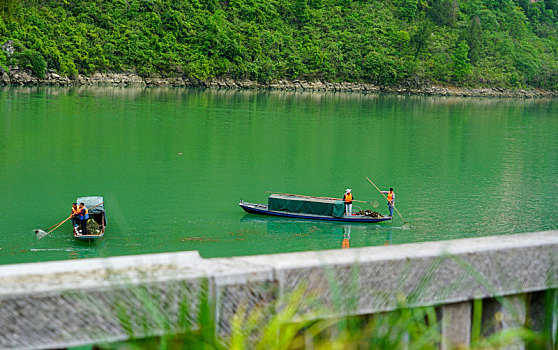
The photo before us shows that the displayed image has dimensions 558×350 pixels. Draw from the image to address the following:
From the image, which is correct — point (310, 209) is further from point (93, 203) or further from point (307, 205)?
point (93, 203)

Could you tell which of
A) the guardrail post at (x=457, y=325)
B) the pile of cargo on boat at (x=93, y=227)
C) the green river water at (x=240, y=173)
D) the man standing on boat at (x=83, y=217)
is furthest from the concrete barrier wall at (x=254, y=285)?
the pile of cargo on boat at (x=93, y=227)

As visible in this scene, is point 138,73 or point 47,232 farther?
point 138,73

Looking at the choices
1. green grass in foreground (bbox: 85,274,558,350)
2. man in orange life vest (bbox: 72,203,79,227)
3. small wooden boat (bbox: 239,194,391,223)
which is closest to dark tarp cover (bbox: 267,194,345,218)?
small wooden boat (bbox: 239,194,391,223)

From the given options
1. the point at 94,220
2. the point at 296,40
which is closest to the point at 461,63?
the point at 296,40

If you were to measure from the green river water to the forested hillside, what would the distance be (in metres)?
32.2

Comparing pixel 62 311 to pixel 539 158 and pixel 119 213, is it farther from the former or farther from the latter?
pixel 539 158

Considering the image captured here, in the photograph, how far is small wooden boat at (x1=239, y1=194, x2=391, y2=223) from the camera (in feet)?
78.7

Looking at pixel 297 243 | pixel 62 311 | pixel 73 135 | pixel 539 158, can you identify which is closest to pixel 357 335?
pixel 62 311

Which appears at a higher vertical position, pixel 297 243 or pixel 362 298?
pixel 362 298

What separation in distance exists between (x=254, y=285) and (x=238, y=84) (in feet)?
367

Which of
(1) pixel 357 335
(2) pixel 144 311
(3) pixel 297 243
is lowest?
(3) pixel 297 243

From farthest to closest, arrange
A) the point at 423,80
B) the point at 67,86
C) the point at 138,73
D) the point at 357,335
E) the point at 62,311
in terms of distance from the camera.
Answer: the point at 423,80 < the point at 138,73 < the point at 67,86 < the point at 357,335 < the point at 62,311

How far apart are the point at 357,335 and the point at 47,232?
20.2 meters

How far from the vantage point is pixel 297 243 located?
72.0ft
